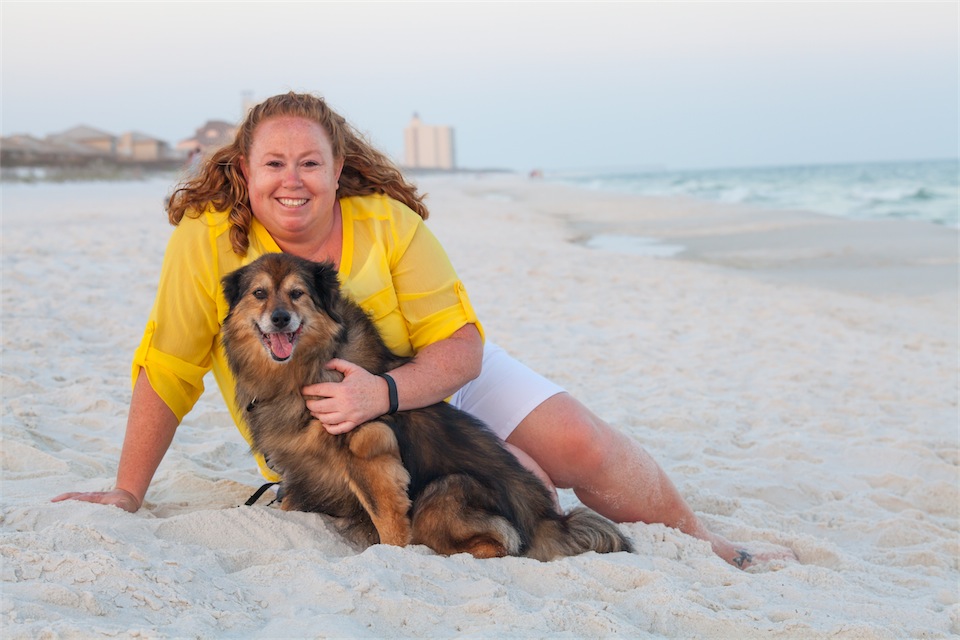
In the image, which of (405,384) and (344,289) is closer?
(405,384)

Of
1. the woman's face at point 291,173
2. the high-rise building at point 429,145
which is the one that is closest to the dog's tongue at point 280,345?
the woman's face at point 291,173

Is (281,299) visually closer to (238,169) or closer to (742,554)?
(238,169)

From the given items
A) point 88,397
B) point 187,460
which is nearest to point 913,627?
point 187,460

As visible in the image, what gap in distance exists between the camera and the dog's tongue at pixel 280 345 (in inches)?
109

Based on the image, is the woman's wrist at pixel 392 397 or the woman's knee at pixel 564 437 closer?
the woman's wrist at pixel 392 397

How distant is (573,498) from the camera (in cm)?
372

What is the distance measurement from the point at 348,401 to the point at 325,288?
387mm

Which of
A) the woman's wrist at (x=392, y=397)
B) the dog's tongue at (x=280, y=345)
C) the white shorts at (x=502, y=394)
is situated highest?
the dog's tongue at (x=280, y=345)

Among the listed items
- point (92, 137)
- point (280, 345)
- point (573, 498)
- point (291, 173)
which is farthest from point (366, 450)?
point (92, 137)

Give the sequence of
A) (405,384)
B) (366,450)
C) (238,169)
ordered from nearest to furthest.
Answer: (366,450) < (405,384) < (238,169)

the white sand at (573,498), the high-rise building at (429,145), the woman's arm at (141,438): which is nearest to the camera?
the white sand at (573,498)

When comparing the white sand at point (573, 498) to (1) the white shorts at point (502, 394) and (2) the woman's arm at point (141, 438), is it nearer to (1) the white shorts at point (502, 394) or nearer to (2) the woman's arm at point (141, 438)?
(2) the woman's arm at point (141, 438)

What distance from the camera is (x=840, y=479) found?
13.4 ft

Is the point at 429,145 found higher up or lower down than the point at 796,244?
higher up
